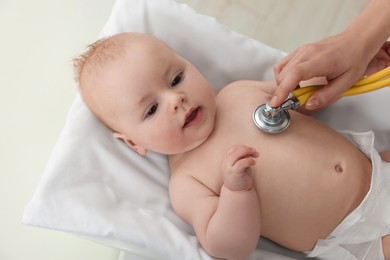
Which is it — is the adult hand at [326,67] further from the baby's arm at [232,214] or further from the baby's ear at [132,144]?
the baby's ear at [132,144]

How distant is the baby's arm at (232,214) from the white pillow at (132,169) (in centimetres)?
4

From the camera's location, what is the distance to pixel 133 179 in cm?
86

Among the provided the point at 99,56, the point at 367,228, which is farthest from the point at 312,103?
the point at 99,56

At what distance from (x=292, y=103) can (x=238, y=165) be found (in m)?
0.13

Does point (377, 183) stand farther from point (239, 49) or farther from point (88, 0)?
point (88, 0)

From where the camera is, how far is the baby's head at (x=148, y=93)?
78cm

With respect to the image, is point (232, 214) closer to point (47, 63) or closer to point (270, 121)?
point (270, 121)

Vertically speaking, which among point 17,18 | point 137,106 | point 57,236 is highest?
point 137,106

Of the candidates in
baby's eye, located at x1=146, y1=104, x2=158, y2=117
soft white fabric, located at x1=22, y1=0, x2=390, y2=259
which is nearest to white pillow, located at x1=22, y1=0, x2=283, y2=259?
soft white fabric, located at x1=22, y1=0, x2=390, y2=259

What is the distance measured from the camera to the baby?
78 centimetres

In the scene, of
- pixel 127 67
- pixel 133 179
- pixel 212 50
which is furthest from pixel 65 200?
pixel 212 50

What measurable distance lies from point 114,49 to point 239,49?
0.93ft

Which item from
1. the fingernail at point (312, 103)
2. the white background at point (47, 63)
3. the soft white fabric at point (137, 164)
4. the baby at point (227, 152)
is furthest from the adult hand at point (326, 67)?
the white background at point (47, 63)

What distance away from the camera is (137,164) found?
2.92 ft
